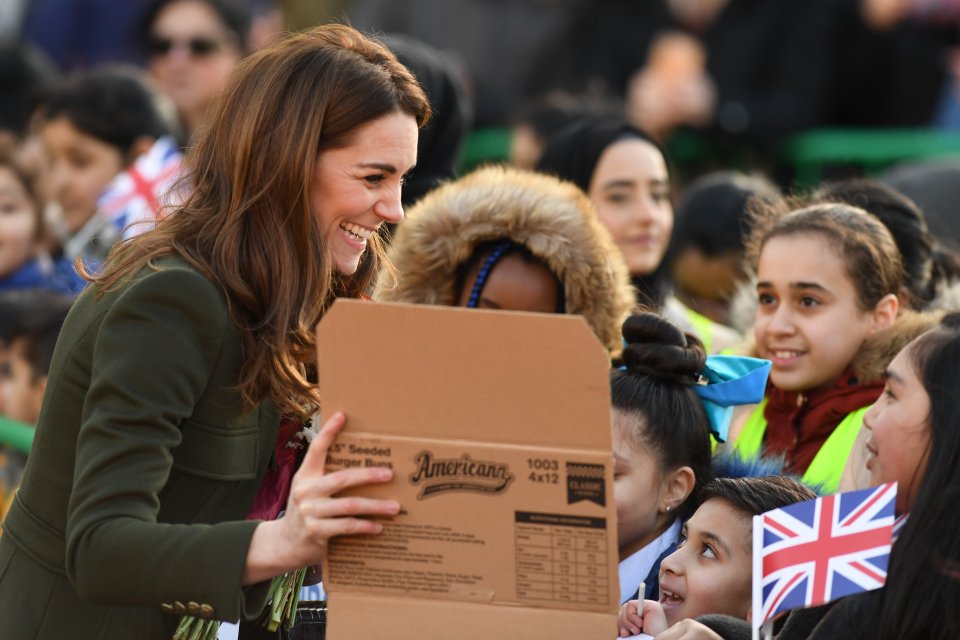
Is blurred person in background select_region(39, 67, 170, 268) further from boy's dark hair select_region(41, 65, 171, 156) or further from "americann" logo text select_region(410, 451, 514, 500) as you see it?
"americann" logo text select_region(410, 451, 514, 500)

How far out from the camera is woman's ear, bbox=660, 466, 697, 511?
3.56m

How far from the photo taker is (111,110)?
6379 mm

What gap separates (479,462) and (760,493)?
38.8 inches

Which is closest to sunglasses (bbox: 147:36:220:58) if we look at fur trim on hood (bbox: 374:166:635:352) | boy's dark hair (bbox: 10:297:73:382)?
boy's dark hair (bbox: 10:297:73:382)

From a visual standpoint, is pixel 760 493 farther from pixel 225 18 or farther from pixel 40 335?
pixel 225 18

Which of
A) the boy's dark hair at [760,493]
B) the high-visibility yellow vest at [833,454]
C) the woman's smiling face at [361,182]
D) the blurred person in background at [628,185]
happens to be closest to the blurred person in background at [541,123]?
the blurred person in background at [628,185]

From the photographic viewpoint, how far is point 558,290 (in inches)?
171

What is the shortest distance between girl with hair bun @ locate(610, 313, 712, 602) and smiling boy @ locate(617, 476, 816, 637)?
0.66 ft

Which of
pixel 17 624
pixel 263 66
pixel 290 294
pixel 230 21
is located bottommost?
pixel 17 624

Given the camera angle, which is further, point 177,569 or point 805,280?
point 805,280

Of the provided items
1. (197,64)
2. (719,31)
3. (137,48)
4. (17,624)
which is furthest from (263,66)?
(137,48)

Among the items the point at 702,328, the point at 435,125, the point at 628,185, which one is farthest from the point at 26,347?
the point at 702,328

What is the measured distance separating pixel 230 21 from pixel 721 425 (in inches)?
203

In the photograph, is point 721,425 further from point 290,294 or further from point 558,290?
point 290,294
